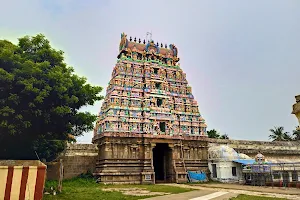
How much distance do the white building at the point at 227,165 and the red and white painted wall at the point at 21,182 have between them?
21430 millimetres

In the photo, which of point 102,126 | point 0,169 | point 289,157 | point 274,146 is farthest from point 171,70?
point 0,169

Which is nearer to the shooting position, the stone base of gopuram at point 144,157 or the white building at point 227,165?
the stone base of gopuram at point 144,157

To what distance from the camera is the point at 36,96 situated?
50.2 ft

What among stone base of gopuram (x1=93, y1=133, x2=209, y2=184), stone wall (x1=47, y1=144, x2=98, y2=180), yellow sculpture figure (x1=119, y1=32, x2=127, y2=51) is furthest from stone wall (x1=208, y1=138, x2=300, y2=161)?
yellow sculpture figure (x1=119, y1=32, x2=127, y2=51)

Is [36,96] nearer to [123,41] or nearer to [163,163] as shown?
[123,41]

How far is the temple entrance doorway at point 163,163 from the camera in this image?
91.6ft

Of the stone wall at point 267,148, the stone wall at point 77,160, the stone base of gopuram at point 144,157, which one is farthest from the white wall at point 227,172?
the stone wall at point 77,160

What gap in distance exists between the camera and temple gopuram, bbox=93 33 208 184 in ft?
84.3

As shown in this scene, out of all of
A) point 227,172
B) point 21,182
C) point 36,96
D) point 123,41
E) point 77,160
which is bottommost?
point 227,172

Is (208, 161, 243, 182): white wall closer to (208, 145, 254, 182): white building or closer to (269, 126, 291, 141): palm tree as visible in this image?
(208, 145, 254, 182): white building

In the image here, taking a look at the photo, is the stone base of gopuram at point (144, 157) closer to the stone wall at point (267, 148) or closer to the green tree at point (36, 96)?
the stone wall at point (267, 148)

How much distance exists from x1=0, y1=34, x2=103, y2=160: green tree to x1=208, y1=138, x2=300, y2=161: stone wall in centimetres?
1871

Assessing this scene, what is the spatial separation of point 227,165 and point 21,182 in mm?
22400

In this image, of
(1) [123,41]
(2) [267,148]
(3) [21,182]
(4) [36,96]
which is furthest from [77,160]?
(2) [267,148]
